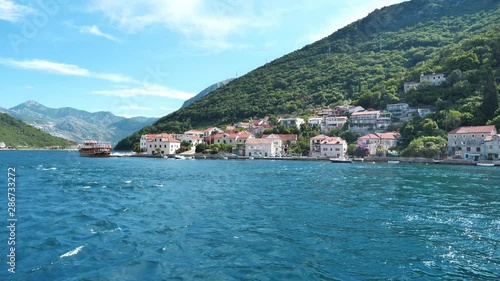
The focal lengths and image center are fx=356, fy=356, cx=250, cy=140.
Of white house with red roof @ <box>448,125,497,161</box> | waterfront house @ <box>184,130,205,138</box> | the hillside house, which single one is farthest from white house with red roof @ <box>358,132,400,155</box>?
waterfront house @ <box>184,130,205,138</box>

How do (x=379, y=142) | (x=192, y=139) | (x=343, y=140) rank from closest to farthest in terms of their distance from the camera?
(x=379, y=142)
(x=343, y=140)
(x=192, y=139)

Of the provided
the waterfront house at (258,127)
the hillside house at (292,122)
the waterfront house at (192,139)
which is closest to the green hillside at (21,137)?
the waterfront house at (192,139)

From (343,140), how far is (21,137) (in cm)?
16103

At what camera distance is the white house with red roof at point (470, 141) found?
57.6 metres

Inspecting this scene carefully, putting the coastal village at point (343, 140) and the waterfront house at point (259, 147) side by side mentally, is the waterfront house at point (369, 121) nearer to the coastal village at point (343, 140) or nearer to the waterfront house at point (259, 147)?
the coastal village at point (343, 140)

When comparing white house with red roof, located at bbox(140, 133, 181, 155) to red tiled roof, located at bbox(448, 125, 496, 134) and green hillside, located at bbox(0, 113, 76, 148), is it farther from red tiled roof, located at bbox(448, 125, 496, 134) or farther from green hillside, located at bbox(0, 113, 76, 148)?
green hillside, located at bbox(0, 113, 76, 148)

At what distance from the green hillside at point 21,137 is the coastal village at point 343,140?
94971mm

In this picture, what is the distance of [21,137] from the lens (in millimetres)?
171000

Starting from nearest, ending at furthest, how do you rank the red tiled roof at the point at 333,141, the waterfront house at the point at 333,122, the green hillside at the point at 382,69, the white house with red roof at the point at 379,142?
the white house with red roof at the point at 379,142 → the red tiled roof at the point at 333,141 → the green hillside at the point at 382,69 → the waterfront house at the point at 333,122

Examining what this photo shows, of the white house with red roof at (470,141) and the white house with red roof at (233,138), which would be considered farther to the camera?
the white house with red roof at (233,138)

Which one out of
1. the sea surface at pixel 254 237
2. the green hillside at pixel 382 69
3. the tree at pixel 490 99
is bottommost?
the sea surface at pixel 254 237

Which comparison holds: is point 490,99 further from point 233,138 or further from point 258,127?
point 258,127

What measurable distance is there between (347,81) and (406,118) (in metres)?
53.6

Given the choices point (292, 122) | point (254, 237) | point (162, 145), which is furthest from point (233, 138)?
point (254, 237)
